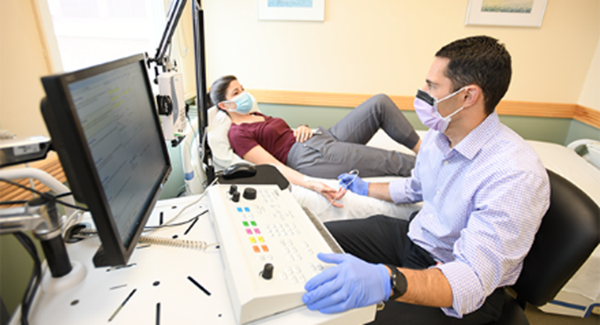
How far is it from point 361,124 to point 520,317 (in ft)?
4.42

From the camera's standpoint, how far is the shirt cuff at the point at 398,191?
1.40 metres

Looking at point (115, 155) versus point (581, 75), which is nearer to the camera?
point (115, 155)

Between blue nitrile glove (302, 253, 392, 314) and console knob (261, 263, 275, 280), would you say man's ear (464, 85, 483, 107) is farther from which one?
console knob (261, 263, 275, 280)

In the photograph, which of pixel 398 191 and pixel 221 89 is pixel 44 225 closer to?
pixel 398 191

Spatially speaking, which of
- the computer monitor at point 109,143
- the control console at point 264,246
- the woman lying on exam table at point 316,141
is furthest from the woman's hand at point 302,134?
the computer monitor at point 109,143

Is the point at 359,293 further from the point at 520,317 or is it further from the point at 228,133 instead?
the point at 228,133

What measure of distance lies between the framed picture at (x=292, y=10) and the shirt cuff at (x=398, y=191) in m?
1.75

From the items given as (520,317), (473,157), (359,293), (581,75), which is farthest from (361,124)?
(581,75)

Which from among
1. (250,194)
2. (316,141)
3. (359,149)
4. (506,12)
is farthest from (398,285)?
(506,12)

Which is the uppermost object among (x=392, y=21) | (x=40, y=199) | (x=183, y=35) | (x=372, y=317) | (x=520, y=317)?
(x=392, y=21)

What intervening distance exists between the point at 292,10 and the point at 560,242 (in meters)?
2.42

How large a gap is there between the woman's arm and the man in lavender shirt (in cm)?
17

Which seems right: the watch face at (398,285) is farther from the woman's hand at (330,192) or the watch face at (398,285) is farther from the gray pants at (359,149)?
the gray pants at (359,149)

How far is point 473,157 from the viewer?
3.17 feet
